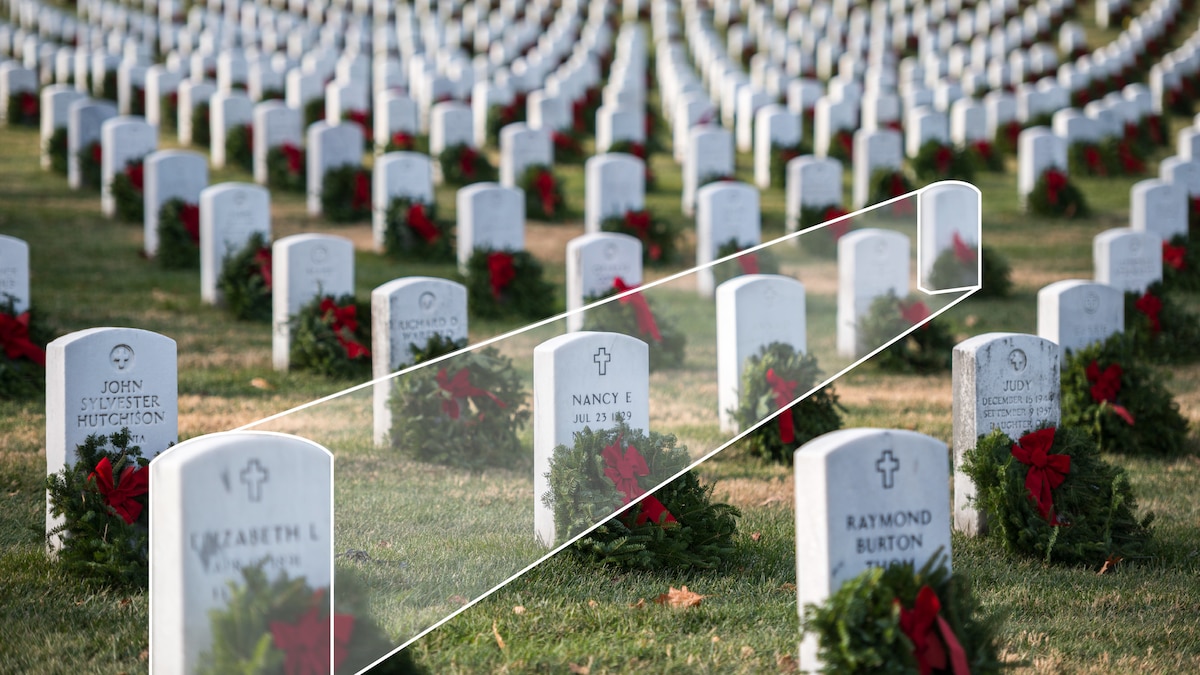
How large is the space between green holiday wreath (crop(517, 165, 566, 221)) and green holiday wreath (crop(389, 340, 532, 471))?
9197mm

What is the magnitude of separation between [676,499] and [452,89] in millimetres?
15820

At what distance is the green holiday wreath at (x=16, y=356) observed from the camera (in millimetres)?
8188

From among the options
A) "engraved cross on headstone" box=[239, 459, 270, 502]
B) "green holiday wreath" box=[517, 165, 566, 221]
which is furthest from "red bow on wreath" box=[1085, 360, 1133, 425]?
"green holiday wreath" box=[517, 165, 566, 221]

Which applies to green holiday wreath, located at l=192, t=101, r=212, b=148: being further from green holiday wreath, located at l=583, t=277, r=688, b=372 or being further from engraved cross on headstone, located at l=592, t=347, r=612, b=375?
engraved cross on headstone, located at l=592, t=347, r=612, b=375

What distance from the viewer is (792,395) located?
6824mm

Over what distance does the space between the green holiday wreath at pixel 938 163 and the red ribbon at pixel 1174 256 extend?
4.68 metres

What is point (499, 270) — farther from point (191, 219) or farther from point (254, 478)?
point (254, 478)

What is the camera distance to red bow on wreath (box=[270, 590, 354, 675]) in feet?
13.1

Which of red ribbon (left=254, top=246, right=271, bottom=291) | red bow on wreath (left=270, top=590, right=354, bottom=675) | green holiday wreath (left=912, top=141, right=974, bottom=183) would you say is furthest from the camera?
green holiday wreath (left=912, top=141, right=974, bottom=183)

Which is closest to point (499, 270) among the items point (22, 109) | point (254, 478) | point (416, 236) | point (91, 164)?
point (416, 236)

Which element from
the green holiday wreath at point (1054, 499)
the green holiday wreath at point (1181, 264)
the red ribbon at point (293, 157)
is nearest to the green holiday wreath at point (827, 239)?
the green holiday wreath at point (1054, 499)

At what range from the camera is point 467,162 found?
647 inches

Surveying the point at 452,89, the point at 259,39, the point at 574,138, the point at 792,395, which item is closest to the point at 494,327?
the point at 792,395

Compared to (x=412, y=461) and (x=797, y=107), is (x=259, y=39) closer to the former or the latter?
(x=797, y=107)
